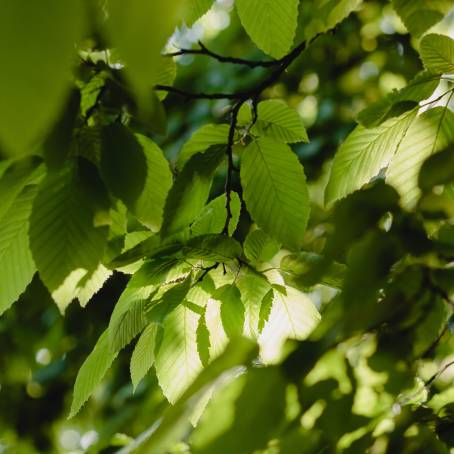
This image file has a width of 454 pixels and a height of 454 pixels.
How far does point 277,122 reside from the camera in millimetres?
975

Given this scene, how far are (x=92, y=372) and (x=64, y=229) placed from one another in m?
0.30

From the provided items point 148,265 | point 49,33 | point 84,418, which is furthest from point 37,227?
point 84,418

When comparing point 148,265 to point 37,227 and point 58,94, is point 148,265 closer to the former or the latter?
point 37,227

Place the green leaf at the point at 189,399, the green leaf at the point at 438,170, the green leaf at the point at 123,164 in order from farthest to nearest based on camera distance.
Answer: the green leaf at the point at 123,164 → the green leaf at the point at 438,170 → the green leaf at the point at 189,399

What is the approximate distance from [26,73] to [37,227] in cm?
44

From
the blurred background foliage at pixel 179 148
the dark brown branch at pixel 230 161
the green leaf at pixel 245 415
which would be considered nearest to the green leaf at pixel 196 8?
the dark brown branch at pixel 230 161

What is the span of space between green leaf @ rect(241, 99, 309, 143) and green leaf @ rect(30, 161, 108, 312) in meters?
0.40

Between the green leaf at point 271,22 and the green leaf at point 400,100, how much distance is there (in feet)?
0.62

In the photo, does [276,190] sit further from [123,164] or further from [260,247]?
[123,164]

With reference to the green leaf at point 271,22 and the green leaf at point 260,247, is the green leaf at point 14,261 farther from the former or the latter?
the green leaf at point 271,22

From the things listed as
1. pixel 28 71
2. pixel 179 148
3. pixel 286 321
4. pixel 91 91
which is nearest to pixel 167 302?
pixel 286 321

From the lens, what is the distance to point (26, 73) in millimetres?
241

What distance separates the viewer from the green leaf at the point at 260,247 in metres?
0.90

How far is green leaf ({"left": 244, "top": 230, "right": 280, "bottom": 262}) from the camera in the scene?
90 centimetres
